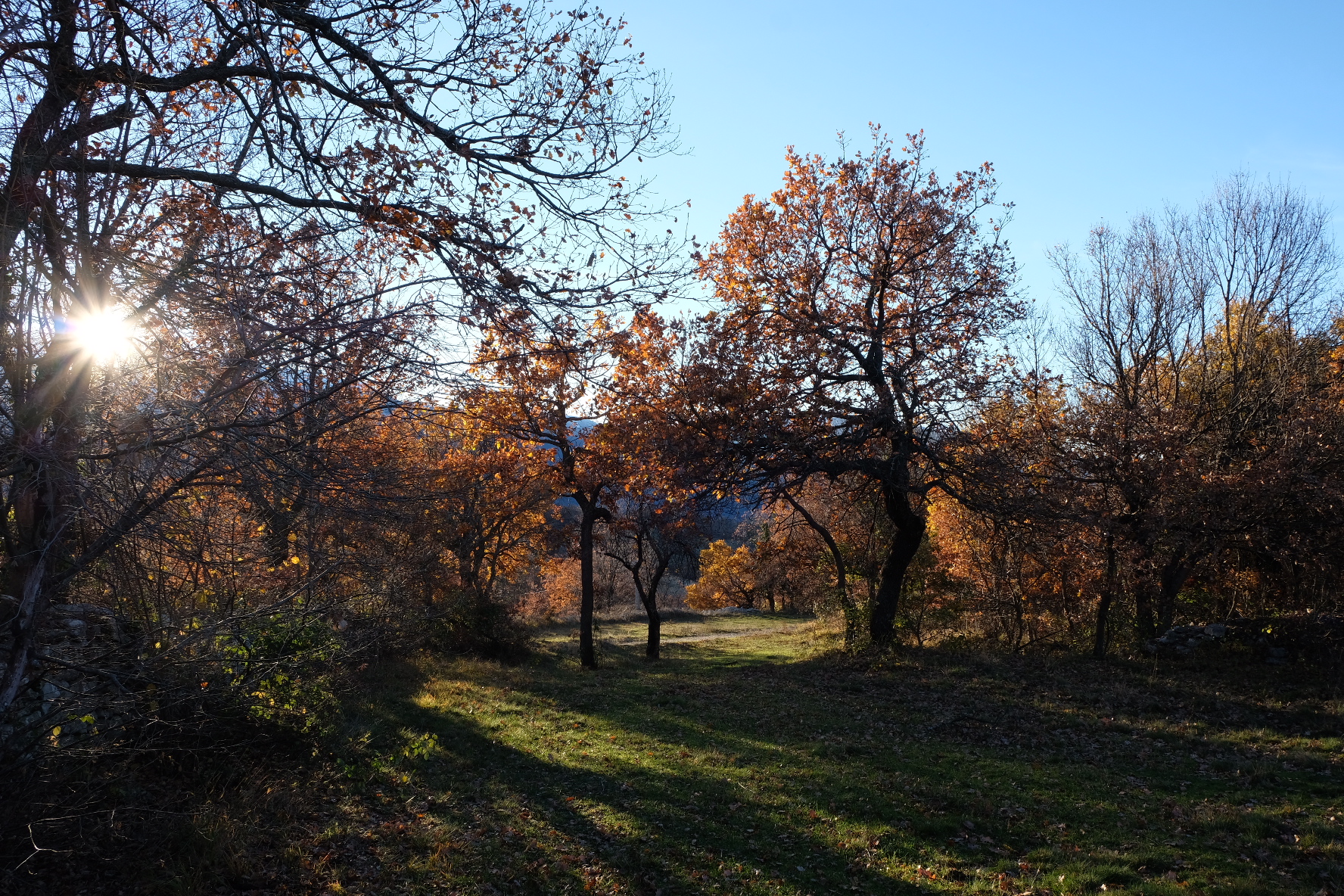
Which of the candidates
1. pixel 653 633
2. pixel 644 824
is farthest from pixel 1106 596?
pixel 644 824

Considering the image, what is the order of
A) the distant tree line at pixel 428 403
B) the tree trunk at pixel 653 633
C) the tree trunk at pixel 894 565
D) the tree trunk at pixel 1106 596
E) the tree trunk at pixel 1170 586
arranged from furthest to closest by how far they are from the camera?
1. the tree trunk at pixel 653 633
2. the tree trunk at pixel 894 565
3. the tree trunk at pixel 1170 586
4. the tree trunk at pixel 1106 596
5. the distant tree line at pixel 428 403

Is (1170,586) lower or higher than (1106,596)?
higher

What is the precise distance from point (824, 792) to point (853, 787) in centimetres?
36

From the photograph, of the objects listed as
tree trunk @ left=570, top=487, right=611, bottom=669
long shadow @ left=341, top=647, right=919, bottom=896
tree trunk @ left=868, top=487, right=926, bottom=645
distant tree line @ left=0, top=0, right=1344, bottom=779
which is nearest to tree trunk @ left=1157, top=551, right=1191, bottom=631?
distant tree line @ left=0, top=0, right=1344, bottom=779

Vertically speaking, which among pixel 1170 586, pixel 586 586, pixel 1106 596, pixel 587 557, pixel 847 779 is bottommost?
pixel 847 779

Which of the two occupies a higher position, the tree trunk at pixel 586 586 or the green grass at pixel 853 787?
the tree trunk at pixel 586 586

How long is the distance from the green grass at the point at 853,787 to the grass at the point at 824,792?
0.03 metres

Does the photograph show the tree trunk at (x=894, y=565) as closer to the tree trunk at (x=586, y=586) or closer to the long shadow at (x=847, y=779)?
the long shadow at (x=847, y=779)

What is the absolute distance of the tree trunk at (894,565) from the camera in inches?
669

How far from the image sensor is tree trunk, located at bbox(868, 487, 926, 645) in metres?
17.0

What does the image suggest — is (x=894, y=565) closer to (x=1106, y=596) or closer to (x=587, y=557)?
(x=1106, y=596)

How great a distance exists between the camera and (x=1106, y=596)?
611 inches

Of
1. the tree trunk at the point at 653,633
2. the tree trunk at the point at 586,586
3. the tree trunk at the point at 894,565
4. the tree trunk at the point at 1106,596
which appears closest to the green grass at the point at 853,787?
the tree trunk at the point at 1106,596

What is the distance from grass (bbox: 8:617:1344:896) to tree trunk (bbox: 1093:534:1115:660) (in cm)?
136
